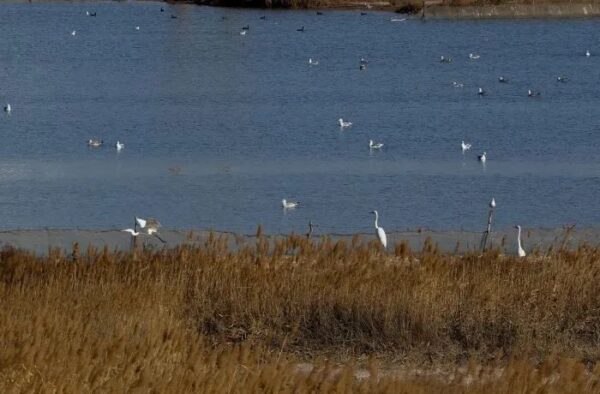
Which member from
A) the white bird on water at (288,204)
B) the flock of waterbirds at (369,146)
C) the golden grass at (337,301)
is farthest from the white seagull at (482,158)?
the golden grass at (337,301)

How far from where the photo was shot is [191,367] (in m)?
7.95

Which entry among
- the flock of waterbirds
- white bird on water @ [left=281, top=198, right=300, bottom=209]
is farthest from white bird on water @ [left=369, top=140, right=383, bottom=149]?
white bird on water @ [left=281, top=198, right=300, bottom=209]

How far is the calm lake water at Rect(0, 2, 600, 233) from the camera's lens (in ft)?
70.5

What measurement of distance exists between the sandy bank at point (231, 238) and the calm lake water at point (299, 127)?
6.87 feet

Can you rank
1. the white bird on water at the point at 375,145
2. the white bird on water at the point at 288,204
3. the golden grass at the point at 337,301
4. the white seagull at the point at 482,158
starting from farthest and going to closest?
the white bird on water at the point at 375,145, the white seagull at the point at 482,158, the white bird on water at the point at 288,204, the golden grass at the point at 337,301

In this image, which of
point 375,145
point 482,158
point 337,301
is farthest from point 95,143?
point 337,301

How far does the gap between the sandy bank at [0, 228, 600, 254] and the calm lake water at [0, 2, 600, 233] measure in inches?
82.4

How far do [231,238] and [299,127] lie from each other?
16.0 meters

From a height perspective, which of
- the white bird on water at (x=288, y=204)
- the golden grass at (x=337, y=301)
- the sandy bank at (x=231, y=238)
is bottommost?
the white bird on water at (x=288, y=204)

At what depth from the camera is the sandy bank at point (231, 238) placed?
16.0 m

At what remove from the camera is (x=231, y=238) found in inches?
656

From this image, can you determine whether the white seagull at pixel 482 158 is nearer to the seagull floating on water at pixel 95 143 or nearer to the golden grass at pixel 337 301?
the seagull floating on water at pixel 95 143

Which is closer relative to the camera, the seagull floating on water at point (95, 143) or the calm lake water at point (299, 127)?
the calm lake water at point (299, 127)

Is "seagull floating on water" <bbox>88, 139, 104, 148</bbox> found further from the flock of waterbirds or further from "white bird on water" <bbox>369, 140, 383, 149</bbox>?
"white bird on water" <bbox>369, 140, 383, 149</bbox>
